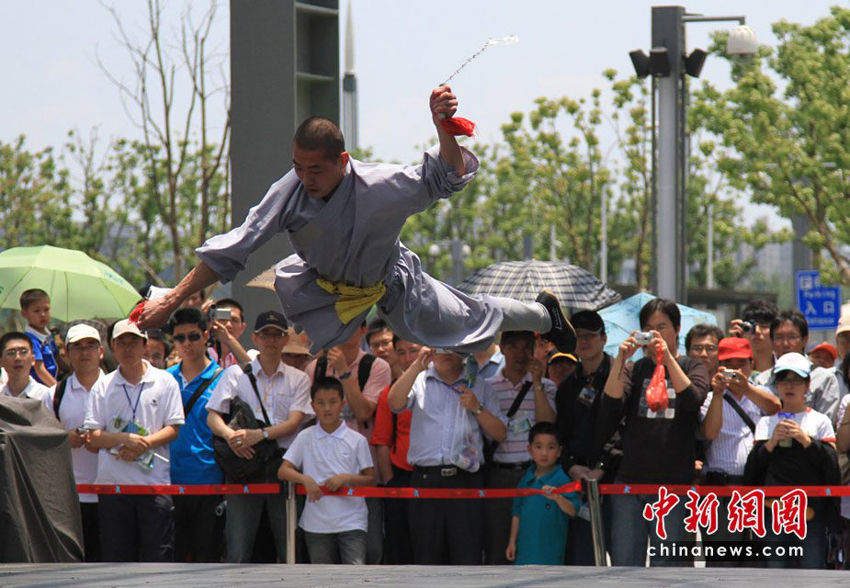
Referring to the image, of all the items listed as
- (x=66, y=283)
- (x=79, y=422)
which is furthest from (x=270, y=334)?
(x=66, y=283)

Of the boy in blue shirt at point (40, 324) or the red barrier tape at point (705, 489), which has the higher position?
the boy in blue shirt at point (40, 324)

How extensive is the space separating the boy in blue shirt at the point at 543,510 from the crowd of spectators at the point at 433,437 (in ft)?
0.05

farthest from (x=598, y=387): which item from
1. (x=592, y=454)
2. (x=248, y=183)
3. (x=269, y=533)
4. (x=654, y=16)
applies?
(x=654, y=16)

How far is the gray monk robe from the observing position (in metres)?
6.59

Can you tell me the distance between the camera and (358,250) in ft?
22.5

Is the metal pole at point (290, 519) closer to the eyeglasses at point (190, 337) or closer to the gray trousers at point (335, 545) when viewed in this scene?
the gray trousers at point (335, 545)

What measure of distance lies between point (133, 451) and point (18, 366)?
122 cm

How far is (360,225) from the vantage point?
6.71 metres

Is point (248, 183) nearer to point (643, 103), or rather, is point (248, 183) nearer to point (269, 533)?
point (269, 533)

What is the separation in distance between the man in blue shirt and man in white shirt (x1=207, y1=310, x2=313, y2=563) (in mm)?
221

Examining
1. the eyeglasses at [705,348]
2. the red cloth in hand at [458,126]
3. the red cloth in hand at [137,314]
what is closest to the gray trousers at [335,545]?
the eyeglasses at [705,348]

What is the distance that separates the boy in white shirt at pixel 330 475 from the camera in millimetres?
9195

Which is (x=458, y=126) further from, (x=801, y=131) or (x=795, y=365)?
(x=801, y=131)

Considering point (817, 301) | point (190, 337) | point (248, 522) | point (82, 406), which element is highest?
point (817, 301)
